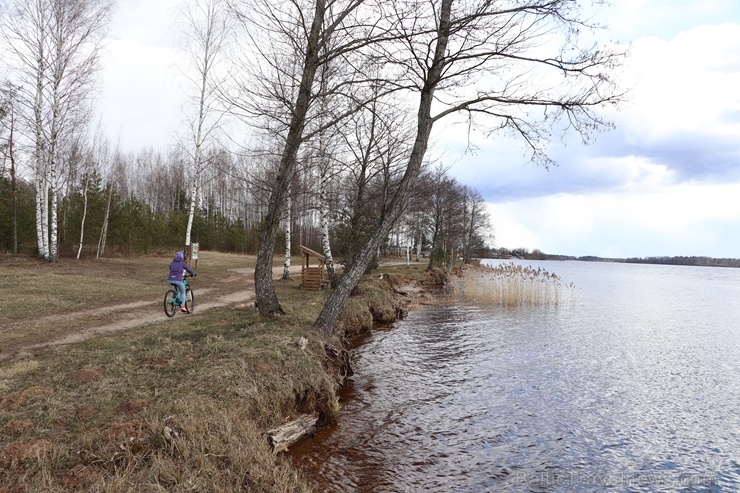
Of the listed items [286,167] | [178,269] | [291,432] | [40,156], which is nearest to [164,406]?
[291,432]

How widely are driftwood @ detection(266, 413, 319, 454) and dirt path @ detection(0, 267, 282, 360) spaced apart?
4785 millimetres

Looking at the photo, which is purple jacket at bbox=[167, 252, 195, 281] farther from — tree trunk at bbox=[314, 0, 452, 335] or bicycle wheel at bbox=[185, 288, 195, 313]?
tree trunk at bbox=[314, 0, 452, 335]

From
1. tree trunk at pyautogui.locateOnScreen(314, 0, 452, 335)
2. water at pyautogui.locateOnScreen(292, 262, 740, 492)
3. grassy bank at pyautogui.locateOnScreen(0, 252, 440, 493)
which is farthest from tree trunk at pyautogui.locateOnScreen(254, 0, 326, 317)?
water at pyautogui.locateOnScreen(292, 262, 740, 492)

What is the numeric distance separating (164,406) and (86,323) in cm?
643

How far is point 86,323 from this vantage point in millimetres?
9305

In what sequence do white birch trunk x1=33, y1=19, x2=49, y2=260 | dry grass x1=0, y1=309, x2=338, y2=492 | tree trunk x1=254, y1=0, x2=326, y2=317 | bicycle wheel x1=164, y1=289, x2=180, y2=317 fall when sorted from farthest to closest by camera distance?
white birch trunk x1=33, y1=19, x2=49, y2=260
bicycle wheel x1=164, y1=289, x2=180, y2=317
tree trunk x1=254, y1=0, x2=326, y2=317
dry grass x1=0, y1=309, x2=338, y2=492

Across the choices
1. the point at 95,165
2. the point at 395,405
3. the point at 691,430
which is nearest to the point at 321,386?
the point at 395,405

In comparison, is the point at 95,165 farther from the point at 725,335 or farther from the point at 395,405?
the point at 725,335

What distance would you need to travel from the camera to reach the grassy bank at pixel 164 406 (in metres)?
3.47

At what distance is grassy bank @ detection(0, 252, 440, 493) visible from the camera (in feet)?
11.4

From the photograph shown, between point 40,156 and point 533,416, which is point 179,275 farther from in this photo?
point 40,156

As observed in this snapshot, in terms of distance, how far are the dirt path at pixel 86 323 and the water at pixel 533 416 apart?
5.16m

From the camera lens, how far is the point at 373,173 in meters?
17.7

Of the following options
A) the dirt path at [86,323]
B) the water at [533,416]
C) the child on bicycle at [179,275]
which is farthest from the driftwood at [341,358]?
the child on bicycle at [179,275]
